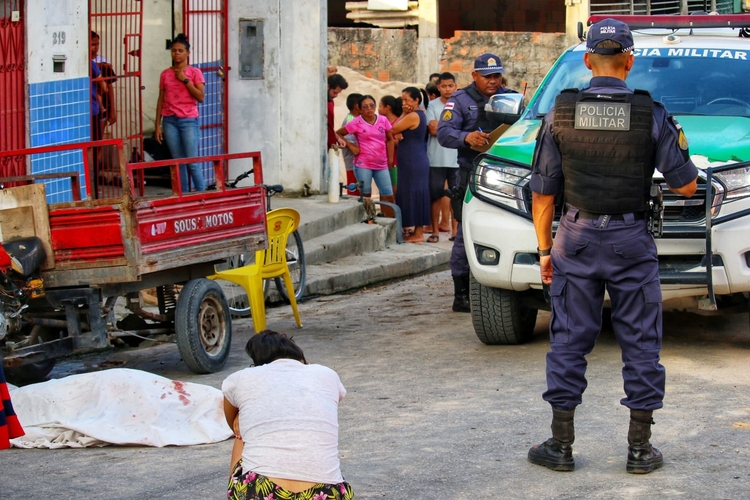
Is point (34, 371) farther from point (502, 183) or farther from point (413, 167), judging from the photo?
point (413, 167)

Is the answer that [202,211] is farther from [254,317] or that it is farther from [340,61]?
[340,61]

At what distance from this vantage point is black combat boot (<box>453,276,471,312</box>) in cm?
917

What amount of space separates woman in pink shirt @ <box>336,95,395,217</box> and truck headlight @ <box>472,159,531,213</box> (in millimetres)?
6793

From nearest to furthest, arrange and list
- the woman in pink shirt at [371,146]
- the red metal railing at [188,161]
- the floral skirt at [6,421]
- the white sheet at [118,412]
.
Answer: the floral skirt at [6,421] → the white sheet at [118,412] → the red metal railing at [188,161] → the woman in pink shirt at [371,146]

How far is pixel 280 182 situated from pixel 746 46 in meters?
7.12

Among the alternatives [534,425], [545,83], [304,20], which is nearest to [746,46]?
[545,83]

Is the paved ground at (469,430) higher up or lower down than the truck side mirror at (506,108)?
lower down

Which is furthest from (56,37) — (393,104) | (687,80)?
(687,80)

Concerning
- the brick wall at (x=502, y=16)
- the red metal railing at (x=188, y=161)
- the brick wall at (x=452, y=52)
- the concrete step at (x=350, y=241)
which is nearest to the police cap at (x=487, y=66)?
the red metal railing at (x=188, y=161)

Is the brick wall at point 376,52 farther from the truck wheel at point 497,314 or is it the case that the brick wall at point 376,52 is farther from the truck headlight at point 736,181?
the truck headlight at point 736,181

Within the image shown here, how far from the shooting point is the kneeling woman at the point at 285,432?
3760 millimetres

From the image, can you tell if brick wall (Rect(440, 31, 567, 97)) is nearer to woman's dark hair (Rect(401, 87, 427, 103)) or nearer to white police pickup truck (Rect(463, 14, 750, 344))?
woman's dark hair (Rect(401, 87, 427, 103))

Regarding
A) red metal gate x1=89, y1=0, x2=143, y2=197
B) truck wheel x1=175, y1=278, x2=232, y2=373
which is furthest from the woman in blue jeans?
truck wheel x1=175, y1=278, x2=232, y2=373

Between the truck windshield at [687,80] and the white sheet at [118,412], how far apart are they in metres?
3.31
